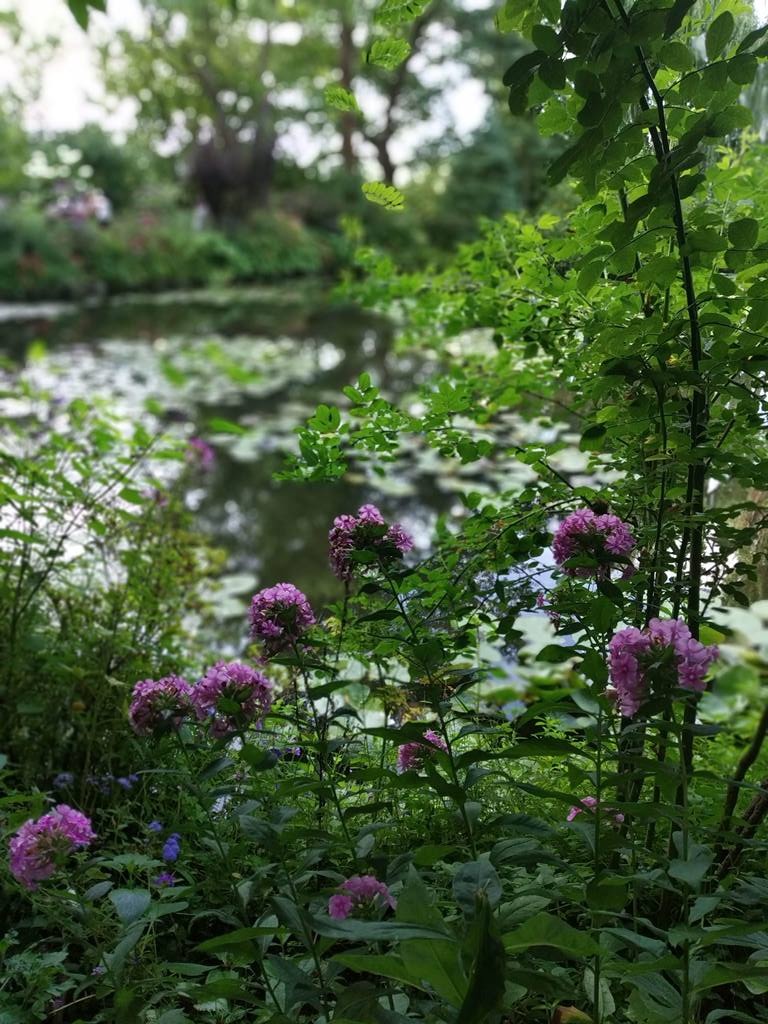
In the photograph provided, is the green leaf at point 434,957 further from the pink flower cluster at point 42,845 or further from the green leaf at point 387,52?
the green leaf at point 387,52

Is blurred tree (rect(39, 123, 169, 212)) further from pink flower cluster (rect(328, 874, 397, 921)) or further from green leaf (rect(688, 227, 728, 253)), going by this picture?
pink flower cluster (rect(328, 874, 397, 921))

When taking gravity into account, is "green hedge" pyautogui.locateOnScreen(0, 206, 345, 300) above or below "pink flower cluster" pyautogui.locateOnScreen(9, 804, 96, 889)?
above

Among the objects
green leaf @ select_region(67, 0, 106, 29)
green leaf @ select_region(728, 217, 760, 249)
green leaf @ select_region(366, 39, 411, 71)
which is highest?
green leaf @ select_region(67, 0, 106, 29)

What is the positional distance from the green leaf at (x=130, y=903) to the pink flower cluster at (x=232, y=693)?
171mm

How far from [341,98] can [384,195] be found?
116 mm

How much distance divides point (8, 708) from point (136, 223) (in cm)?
1137

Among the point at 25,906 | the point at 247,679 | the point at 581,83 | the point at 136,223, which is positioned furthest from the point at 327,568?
the point at 136,223

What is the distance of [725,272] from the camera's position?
1.18 m

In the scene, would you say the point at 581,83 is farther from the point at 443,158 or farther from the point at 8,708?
the point at 443,158

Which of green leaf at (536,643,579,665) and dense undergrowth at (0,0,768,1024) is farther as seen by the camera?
green leaf at (536,643,579,665)

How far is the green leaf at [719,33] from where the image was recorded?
2.46 feet

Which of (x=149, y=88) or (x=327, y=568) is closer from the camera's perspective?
(x=327, y=568)

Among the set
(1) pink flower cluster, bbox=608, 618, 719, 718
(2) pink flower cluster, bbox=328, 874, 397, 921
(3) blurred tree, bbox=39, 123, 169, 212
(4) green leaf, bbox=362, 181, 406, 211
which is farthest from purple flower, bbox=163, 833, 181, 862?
(3) blurred tree, bbox=39, 123, 169, 212

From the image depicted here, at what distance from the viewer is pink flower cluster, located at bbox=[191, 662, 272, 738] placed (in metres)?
0.88
